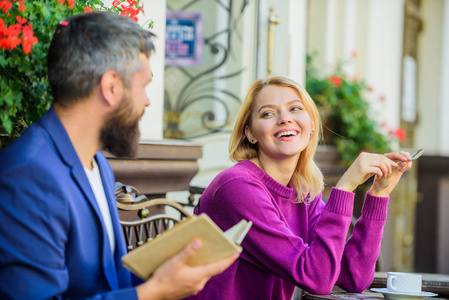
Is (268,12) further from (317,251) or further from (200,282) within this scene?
(200,282)

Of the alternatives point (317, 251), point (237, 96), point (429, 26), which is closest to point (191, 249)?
point (317, 251)

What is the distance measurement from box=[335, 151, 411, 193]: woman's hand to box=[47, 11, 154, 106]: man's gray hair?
0.89 meters

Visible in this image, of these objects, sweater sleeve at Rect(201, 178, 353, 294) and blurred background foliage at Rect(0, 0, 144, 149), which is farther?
Answer: sweater sleeve at Rect(201, 178, 353, 294)

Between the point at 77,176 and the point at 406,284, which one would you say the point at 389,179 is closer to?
the point at 406,284

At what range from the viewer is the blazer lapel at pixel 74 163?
1.42m

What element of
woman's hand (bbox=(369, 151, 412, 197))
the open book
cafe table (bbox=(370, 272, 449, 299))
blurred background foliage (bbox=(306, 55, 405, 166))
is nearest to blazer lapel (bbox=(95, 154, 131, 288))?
the open book

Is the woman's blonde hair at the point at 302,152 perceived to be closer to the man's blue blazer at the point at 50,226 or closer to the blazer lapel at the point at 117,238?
the blazer lapel at the point at 117,238

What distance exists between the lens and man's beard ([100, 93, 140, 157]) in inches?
57.7

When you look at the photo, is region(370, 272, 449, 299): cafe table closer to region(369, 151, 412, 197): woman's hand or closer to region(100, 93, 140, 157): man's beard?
region(369, 151, 412, 197): woman's hand

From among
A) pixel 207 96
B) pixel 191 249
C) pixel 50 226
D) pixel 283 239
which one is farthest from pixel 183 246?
pixel 207 96

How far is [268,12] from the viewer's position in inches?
173

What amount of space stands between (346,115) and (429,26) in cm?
473

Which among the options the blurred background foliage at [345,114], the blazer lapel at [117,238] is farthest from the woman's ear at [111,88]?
the blurred background foliage at [345,114]

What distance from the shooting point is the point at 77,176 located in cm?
143
